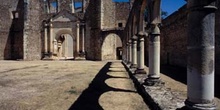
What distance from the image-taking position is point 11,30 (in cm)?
3142

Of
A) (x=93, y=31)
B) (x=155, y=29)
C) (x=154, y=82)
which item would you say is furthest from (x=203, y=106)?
(x=93, y=31)

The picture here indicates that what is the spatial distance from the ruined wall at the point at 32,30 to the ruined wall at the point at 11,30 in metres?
1.86

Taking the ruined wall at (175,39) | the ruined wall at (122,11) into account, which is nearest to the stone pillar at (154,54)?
the ruined wall at (175,39)

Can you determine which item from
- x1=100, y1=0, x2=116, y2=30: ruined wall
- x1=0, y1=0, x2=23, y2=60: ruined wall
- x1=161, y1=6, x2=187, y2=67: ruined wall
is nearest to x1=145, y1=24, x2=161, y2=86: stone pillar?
x1=161, y1=6, x2=187, y2=67: ruined wall

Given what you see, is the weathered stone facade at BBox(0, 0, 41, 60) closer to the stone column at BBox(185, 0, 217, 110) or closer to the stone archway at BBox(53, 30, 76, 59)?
the stone archway at BBox(53, 30, 76, 59)

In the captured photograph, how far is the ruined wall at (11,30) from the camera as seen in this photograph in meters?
30.9

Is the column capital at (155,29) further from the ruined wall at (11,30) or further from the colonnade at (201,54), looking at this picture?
the ruined wall at (11,30)

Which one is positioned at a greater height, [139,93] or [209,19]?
[209,19]

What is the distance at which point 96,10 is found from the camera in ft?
92.4

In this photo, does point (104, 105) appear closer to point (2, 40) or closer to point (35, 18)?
point (35, 18)

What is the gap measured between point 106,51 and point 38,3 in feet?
34.7

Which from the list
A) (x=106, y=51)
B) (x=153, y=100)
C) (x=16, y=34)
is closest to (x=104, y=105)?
(x=153, y=100)

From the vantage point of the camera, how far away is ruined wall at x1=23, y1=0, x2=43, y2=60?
29.1m

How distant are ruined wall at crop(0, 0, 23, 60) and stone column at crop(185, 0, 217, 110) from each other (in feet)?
98.7
